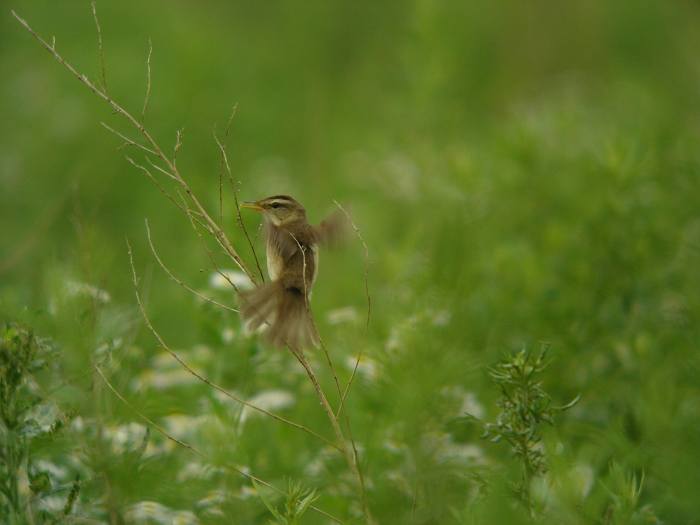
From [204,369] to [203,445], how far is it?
457 millimetres

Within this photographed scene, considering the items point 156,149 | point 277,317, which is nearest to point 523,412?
point 277,317

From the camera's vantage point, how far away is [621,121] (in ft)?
18.4

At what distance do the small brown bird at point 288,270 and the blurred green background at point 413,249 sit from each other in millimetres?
369

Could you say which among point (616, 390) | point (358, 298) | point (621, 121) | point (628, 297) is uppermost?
point (621, 121)

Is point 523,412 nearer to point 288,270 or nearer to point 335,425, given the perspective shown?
point 335,425

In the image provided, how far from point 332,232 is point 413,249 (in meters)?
1.45

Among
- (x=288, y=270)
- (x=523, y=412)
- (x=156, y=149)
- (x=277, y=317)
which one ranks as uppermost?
(x=288, y=270)

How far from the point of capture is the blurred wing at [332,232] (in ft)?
9.14

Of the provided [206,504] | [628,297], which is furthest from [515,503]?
[628,297]

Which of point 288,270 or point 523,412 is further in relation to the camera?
point 288,270

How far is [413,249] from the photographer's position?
13.8 ft

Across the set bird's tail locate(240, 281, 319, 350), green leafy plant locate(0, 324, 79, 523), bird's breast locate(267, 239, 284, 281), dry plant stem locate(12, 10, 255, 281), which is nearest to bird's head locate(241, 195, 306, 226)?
bird's breast locate(267, 239, 284, 281)

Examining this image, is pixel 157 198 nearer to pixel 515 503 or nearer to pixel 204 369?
pixel 204 369

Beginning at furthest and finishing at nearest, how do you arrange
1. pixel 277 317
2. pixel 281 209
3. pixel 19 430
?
pixel 281 209 → pixel 277 317 → pixel 19 430
